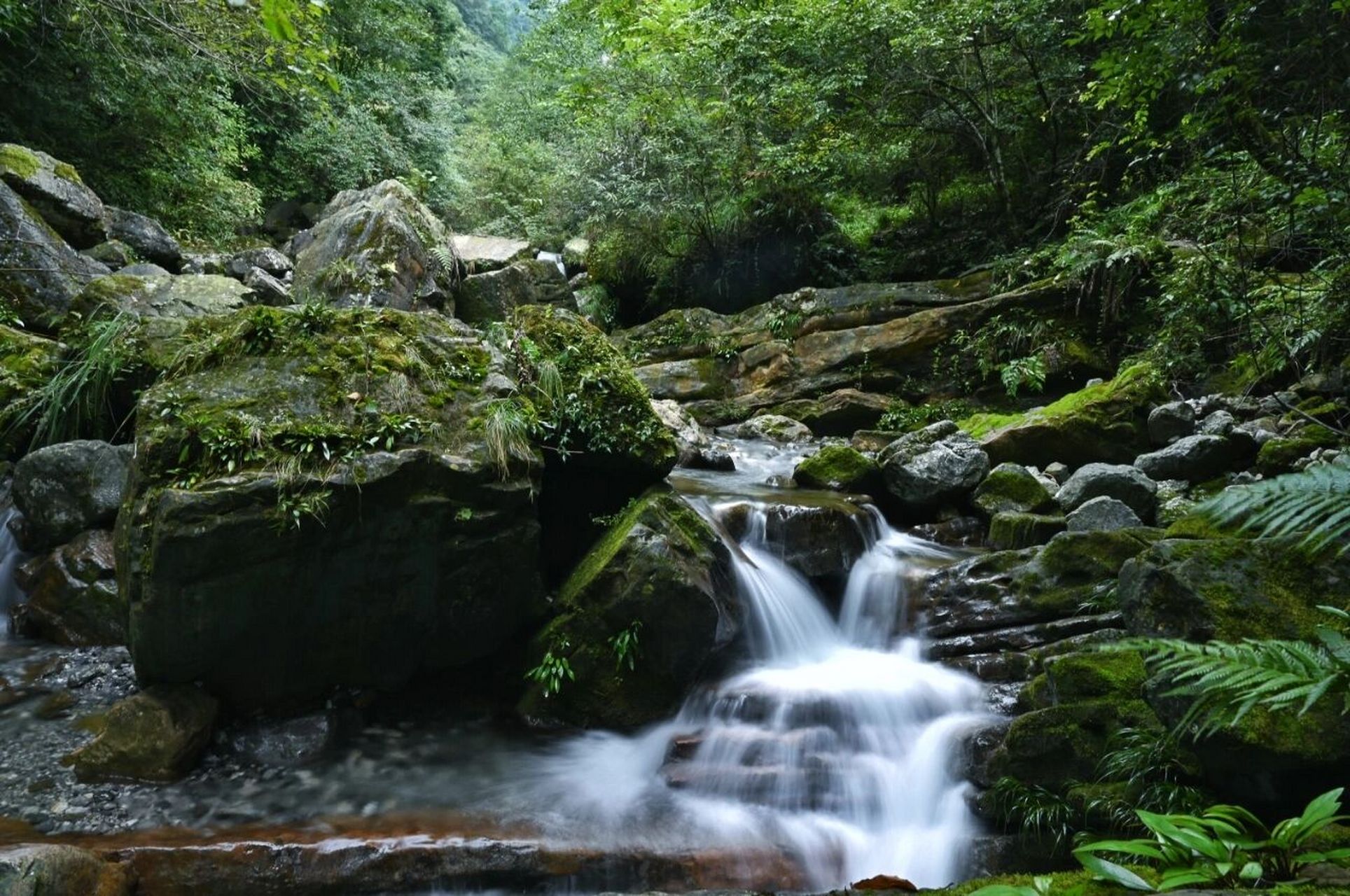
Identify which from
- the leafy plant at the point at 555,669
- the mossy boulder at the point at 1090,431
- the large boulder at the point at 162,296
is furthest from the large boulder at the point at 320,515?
the mossy boulder at the point at 1090,431

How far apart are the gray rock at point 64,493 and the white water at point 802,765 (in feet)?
14.2

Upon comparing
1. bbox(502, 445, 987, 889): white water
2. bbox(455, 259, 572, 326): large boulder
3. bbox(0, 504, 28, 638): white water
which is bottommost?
bbox(502, 445, 987, 889): white water

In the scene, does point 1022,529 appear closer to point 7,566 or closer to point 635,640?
point 635,640

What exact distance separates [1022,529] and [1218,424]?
10.1 ft

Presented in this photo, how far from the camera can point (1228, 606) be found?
326 centimetres

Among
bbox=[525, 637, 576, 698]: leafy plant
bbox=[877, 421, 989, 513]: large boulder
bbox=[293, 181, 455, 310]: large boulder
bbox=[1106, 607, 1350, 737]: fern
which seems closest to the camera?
bbox=[1106, 607, 1350, 737]: fern

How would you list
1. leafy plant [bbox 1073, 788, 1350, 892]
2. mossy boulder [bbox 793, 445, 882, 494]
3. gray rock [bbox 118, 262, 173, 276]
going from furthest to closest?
1. gray rock [bbox 118, 262, 173, 276]
2. mossy boulder [bbox 793, 445, 882, 494]
3. leafy plant [bbox 1073, 788, 1350, 892]

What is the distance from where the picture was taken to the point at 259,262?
13.4m

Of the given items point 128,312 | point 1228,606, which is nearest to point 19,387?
point 128,312

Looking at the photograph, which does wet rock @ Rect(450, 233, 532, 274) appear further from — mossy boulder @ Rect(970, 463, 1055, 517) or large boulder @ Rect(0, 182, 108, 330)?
A: mossy boulder @ Rect(970, 463, 1055, 517)

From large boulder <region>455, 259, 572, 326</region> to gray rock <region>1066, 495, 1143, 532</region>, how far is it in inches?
330

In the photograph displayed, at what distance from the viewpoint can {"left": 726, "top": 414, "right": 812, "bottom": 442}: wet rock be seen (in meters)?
11.8

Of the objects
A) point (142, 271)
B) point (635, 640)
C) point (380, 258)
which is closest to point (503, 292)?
point (380, 258)

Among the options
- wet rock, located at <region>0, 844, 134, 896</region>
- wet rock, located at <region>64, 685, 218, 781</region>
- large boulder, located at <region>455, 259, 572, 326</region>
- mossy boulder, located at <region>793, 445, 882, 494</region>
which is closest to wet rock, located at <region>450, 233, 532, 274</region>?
large boulder, located at <region>455, 259, 572, 326</region>
